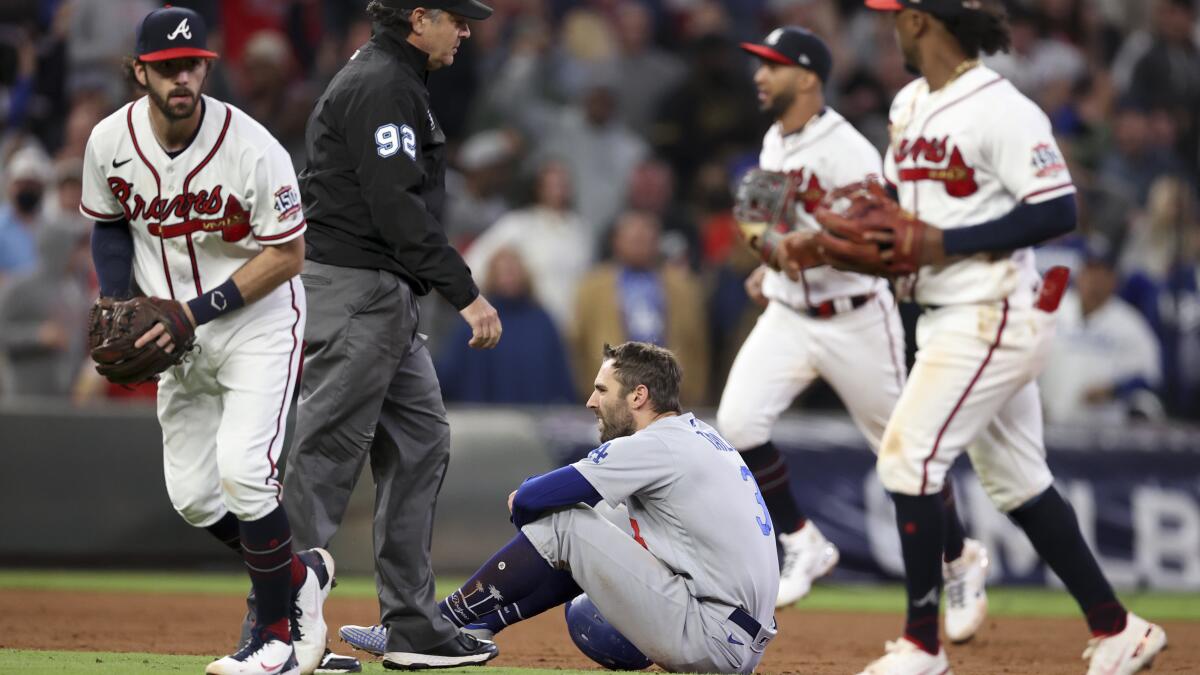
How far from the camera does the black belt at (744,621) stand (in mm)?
5297

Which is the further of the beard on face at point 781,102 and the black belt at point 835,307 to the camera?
the beard on face at point 781,102

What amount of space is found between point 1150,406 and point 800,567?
4.51 meters

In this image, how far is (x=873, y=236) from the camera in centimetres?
504

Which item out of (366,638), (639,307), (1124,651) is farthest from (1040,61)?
(366,638)

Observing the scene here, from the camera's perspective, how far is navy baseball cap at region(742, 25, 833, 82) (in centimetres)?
713

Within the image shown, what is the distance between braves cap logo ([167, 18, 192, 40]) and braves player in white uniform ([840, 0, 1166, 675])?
2.22 metres

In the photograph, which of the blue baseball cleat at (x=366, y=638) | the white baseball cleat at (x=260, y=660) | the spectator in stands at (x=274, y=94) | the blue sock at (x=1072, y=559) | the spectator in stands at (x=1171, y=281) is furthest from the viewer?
the spectator in stands at (x=274, y=94)

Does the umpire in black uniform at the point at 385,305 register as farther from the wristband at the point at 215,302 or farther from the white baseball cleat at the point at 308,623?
the wristband at the point at 215,302

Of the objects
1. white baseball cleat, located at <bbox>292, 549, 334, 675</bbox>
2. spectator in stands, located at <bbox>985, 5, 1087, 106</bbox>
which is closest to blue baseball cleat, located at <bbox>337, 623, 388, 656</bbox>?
white baseball cleat, located at <bbox>292, 549, 334, 675</bbox>

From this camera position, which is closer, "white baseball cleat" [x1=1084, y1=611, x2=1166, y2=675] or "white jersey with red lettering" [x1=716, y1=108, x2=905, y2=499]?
"white baseball cleat" [x1=1084, y1=611, x2=1166, y2=675]

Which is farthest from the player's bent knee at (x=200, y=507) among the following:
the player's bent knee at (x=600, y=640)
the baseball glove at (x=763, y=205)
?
the baseball glove at (x=763, y=205)

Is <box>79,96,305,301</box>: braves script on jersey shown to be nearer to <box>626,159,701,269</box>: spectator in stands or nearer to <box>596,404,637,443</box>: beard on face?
<box>596,404,637,443</box>: beard on face

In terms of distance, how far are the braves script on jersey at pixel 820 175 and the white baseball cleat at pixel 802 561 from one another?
43.1 inches

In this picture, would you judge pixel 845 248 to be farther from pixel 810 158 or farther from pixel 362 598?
pixel 362 598
